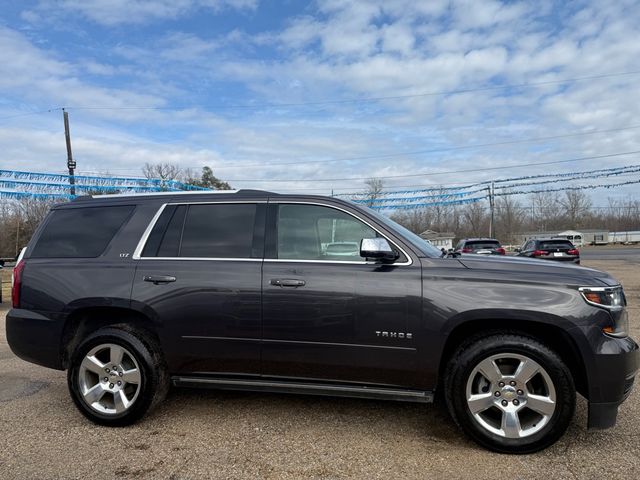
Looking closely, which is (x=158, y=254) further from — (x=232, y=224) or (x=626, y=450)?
(x=626, y=450)

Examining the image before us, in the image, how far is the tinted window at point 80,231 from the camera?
13.6 ft

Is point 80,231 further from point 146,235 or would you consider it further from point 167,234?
point 167,234

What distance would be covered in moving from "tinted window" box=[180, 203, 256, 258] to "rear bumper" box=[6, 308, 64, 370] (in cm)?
A: 131

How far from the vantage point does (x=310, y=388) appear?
3604mm

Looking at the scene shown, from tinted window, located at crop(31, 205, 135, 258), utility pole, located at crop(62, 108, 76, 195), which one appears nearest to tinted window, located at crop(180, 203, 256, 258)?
tinted window, located at crop(31, 205, 135, 258)

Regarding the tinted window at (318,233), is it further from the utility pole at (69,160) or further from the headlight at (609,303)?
the utility pole at (69,160)

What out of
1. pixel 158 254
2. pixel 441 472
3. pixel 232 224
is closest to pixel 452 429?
pixel 441 472

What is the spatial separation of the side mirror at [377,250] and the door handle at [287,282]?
1.67ft

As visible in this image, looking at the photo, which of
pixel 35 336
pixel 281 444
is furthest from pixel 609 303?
pixel 35 336

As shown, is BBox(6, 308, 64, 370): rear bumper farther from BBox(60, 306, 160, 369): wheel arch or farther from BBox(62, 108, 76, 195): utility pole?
BBox(62, 108, 76, 195): utility pole

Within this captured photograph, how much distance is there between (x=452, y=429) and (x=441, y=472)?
72 cm

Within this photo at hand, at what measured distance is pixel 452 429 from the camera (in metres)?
3.71

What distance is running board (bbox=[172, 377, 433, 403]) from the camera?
345 cm

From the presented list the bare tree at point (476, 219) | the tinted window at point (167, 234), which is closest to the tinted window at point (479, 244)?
the tinted window at point (167, 234)
